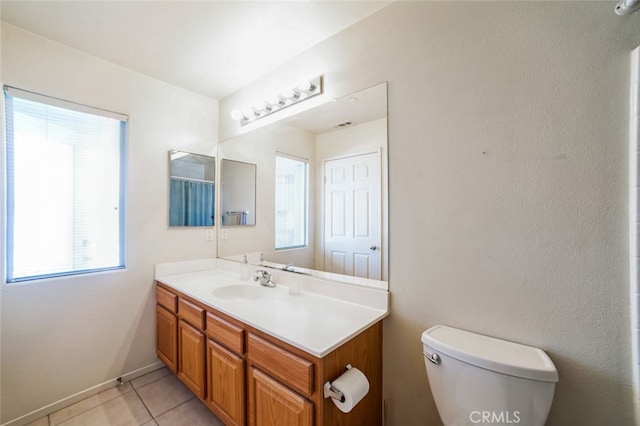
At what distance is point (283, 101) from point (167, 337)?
204 centimetres

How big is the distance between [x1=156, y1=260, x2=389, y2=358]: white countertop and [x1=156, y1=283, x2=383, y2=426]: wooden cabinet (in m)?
0.05

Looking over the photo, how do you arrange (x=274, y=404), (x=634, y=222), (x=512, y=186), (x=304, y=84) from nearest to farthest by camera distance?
1. (x=634, y=222)
2. (x=512, y=186)
3. (x=274, y=404)
4. (x=304, y=84)

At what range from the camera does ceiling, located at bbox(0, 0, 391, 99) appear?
1.39m

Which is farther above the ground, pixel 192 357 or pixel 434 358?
pixel 434 358

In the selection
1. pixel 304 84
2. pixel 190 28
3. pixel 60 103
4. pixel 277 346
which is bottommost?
pixel 277 346

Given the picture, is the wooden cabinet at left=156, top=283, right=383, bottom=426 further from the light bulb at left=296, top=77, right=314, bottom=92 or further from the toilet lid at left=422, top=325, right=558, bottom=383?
the light bulb at left=296, top=77, right=314, bottom=92

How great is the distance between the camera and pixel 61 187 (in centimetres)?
176

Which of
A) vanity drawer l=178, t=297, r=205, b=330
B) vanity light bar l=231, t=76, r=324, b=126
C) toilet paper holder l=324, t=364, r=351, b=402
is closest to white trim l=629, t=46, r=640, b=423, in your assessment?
toilet paper holder l=324, t=364, r=351, b=402

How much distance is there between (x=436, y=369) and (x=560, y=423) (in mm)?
442

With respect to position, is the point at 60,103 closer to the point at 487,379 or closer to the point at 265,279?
the point at 265,279

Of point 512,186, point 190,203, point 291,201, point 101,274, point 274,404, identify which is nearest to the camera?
point 512,186

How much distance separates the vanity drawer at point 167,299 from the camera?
6.20ft

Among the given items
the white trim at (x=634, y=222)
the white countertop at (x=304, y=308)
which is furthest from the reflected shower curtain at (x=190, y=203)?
the white trim at (x=634, y=222)

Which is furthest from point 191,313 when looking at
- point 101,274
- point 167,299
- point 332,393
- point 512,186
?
point 512,186
